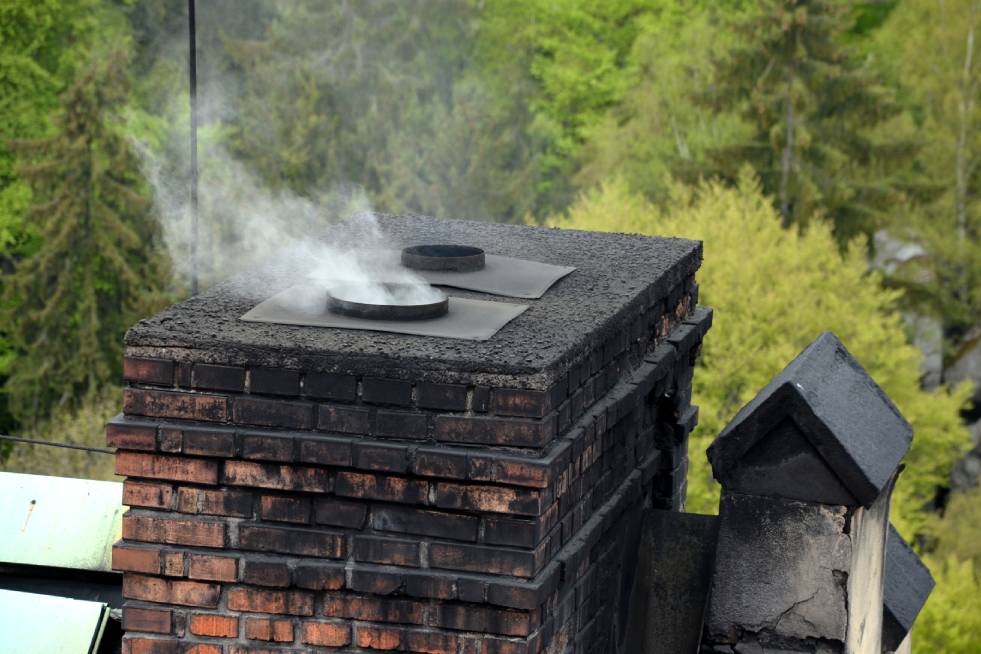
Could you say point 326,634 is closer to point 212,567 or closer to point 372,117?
point 212,567

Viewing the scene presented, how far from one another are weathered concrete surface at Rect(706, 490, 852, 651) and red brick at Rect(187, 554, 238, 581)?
4.41ft

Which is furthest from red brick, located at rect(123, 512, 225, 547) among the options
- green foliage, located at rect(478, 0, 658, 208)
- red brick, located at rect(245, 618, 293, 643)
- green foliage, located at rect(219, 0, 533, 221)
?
green foliage, located at rect(478, 0, 658, 208)

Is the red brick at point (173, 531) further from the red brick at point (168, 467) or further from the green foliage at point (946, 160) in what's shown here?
the green foliage at point (946, 160)

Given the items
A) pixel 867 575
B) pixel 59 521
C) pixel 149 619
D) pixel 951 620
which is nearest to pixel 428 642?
pixel 149 619

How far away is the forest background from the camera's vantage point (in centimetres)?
3109

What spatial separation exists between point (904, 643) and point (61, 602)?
9.37 feet

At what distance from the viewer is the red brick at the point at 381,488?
12.0 ft

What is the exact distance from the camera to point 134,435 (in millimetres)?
3725

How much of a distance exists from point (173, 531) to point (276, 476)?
0.30m

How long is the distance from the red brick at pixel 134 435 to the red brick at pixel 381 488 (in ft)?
1.51

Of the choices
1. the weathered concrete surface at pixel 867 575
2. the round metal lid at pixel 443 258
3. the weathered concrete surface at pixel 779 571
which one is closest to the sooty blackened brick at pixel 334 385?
the weathered concrete surface at pixel 779 571

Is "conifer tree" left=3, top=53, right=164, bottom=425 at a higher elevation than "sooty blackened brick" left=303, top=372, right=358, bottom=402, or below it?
below

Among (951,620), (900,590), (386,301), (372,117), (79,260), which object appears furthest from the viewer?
(372,117)

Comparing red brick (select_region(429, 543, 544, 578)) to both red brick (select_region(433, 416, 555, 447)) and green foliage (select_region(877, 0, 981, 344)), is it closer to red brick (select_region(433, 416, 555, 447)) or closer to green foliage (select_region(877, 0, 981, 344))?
red brick (select_region(433, 416, 555, 447))
